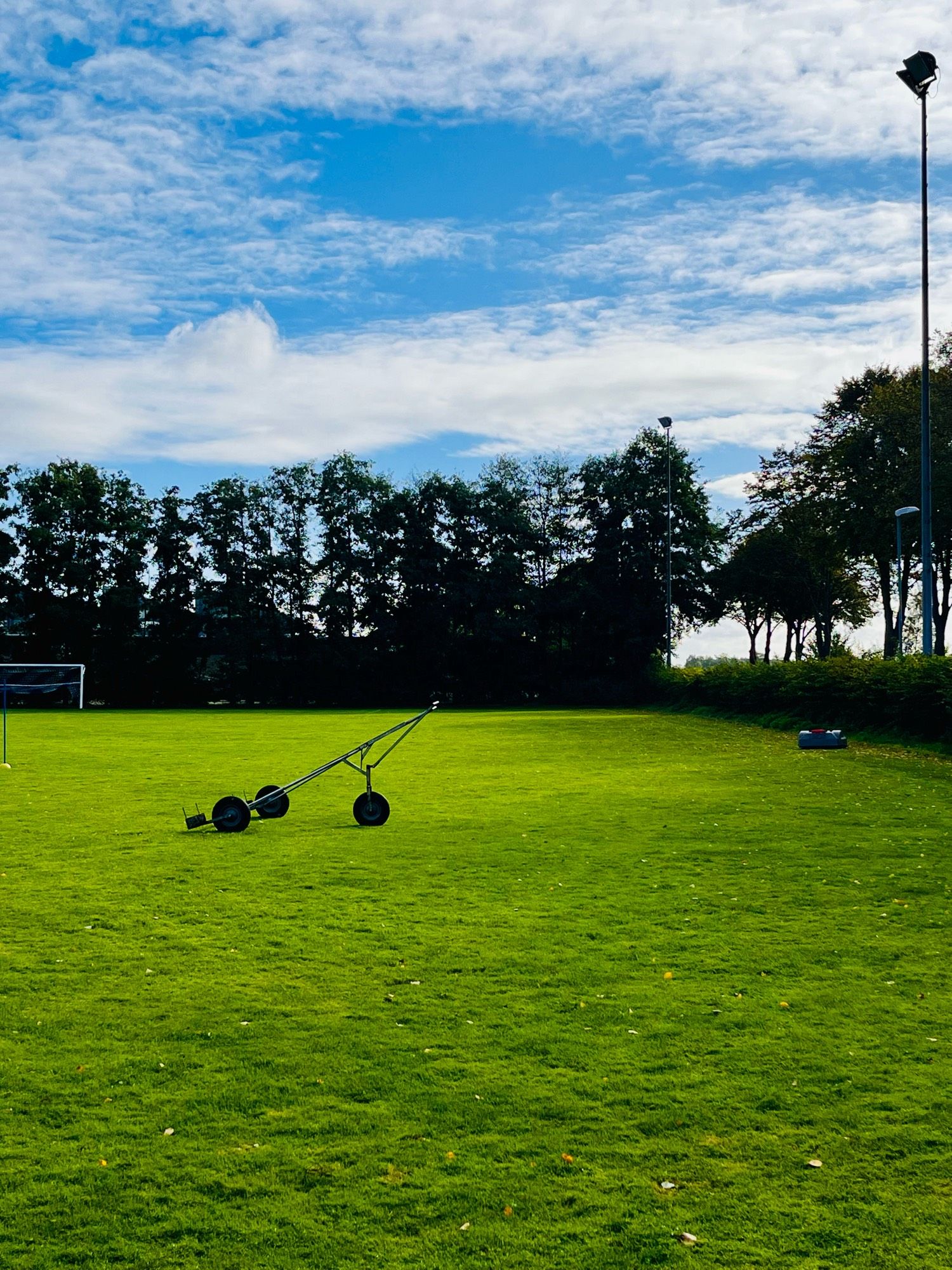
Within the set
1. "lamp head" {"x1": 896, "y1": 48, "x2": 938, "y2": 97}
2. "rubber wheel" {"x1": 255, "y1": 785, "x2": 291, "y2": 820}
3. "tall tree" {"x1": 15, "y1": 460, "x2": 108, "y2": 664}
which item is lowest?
"rubber wheel" {"x1": 255, "y1": 785, "x2": 291, "y2": 820}

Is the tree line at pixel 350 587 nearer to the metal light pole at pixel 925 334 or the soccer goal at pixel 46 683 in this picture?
the soccer goal at pixel 46 683

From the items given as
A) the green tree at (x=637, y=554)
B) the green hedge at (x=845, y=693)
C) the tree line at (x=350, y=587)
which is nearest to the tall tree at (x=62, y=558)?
the tree line at (x=350, y=587)

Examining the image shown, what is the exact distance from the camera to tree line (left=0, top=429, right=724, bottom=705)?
64500 mm

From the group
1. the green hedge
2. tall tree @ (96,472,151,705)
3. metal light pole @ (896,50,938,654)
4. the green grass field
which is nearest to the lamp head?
metal light pole @ (896,50,938,654)

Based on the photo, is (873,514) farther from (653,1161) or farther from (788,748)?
(653,1161)

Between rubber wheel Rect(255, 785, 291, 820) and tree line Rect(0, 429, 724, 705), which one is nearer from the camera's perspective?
rubber wheel Rect(255, 785, 291, 820)

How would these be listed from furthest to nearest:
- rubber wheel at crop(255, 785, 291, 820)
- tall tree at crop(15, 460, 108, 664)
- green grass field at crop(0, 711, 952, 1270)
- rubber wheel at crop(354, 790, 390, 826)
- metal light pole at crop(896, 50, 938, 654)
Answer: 1. tall tree at crop(15, 460, 108, 664)
2. metal light pole at crop(896, 50, 938, 654)
3. rubber wheel at crop(255, 785, 291, 820)
4. rubber wheel at crop(354, 790, 390, 826)
5. green grass field at crop(0, 711, 952, 1270)

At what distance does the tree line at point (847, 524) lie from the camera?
47.2 metres

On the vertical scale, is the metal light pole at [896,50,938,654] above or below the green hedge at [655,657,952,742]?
above

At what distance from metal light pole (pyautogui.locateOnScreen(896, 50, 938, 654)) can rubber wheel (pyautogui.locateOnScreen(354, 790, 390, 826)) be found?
17.8m

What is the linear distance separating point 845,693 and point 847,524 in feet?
76.0

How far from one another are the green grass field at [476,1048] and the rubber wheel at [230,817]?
0.60ft

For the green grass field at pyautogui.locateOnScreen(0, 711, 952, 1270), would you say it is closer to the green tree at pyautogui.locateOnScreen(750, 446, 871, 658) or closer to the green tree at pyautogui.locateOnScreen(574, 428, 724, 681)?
the green tree at pyautogui.locateOnScreen(750, 446, 871, 658)

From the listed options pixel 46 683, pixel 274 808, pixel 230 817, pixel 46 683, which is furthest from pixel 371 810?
pixel 46 683
